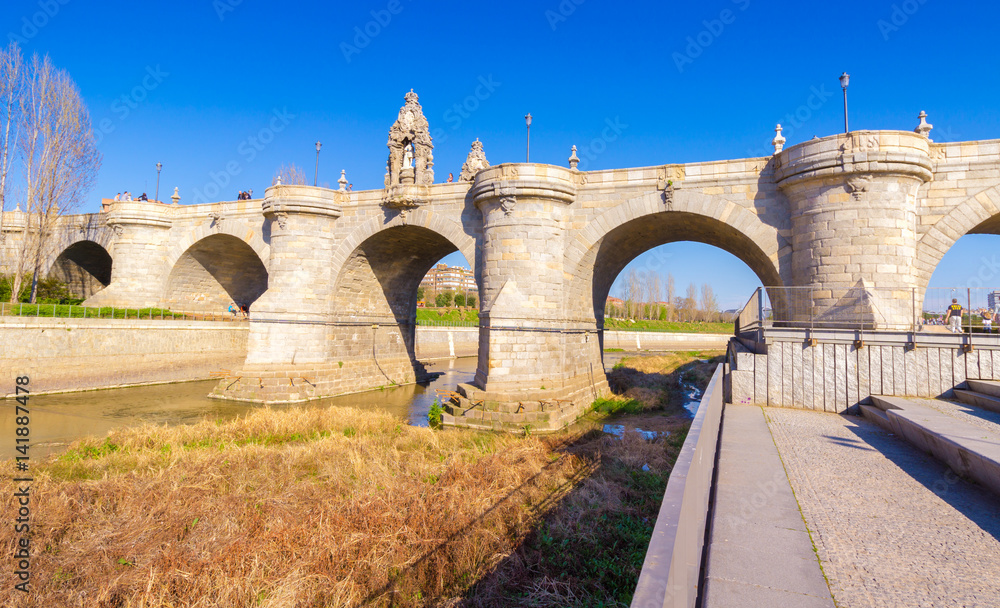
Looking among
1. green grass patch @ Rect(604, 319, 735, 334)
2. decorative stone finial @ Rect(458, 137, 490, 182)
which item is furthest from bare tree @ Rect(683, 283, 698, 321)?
decorative stone finial @ Rect(458, 137, 490, 182)

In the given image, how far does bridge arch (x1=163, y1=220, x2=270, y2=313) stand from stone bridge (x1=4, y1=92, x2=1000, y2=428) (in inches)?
5.2

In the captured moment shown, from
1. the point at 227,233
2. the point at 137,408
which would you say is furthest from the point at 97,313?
the point at 137,408

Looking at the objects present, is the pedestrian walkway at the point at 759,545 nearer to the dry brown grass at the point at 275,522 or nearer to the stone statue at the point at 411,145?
the dry brown grass at the point at 275,522

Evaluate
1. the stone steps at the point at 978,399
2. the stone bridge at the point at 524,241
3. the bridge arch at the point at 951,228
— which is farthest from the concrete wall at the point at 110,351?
the bridge arch at the point at 951,228

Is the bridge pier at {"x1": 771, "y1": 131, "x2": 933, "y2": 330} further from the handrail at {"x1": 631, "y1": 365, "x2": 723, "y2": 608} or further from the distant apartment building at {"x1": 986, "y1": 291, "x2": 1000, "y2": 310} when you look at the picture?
the handrail at {"x1": 631, "y1": 365, "x2": 723, "y2": 608}

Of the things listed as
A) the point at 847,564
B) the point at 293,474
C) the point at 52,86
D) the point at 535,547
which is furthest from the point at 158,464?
the point at 52,86

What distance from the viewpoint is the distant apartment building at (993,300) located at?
9461mm

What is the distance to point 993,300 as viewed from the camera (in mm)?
9617

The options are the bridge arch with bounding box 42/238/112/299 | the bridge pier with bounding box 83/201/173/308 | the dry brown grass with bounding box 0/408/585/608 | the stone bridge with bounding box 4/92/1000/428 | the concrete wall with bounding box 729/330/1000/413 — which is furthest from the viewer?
the bridge arch with bounding box 42/238/112/299

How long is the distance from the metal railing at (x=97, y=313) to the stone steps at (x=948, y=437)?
25.9m

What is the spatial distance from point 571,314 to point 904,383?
30.1 feet

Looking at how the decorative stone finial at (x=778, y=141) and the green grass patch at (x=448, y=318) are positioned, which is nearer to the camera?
the decorative stone finial at (x=778, y=141)

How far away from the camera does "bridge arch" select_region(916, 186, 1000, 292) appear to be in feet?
39.6

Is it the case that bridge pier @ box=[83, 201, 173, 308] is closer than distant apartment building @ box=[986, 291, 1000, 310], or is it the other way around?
distant apartment building @ box=[986, 291, 1000, 310]
